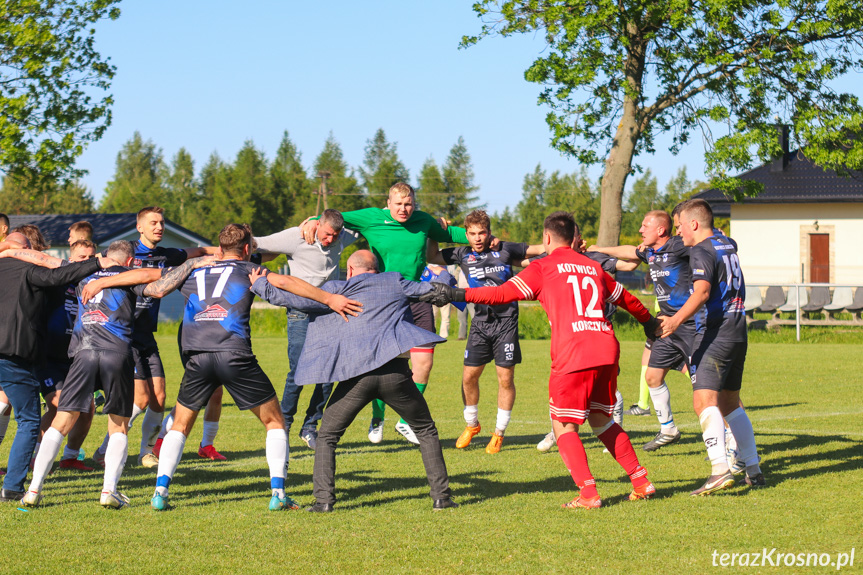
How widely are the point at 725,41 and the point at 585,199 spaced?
68075mm

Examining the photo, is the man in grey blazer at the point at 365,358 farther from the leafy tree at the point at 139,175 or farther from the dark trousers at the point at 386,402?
the leafy tree at the point at 139,175

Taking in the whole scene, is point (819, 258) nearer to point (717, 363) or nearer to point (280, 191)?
point (717, 363)

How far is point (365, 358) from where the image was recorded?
6.38 m

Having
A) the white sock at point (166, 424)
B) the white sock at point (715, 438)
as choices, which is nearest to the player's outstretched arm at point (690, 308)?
the white sock at point (715, 438)

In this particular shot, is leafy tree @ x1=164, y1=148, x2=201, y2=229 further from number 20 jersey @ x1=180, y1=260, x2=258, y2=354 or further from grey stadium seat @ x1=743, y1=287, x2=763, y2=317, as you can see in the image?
number 20 jersey @ x1=180, y1=260, x2=258, y2=354

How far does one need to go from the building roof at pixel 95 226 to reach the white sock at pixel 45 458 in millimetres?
A: 35243

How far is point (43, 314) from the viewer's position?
7281 millimetres

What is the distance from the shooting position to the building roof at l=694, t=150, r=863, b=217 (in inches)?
1668

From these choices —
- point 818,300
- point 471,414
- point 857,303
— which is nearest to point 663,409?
point 471,414

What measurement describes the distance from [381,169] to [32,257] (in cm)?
7790

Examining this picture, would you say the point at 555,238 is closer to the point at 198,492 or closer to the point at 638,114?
the point at 198,492

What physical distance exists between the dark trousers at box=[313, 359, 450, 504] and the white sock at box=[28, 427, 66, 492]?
6.34ft

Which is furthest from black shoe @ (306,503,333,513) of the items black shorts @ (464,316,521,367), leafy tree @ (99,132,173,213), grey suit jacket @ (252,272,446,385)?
leafy tree @ (99,132,173,213)

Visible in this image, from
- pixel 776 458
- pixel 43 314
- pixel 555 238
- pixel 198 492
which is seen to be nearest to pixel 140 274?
pixel 43 314
